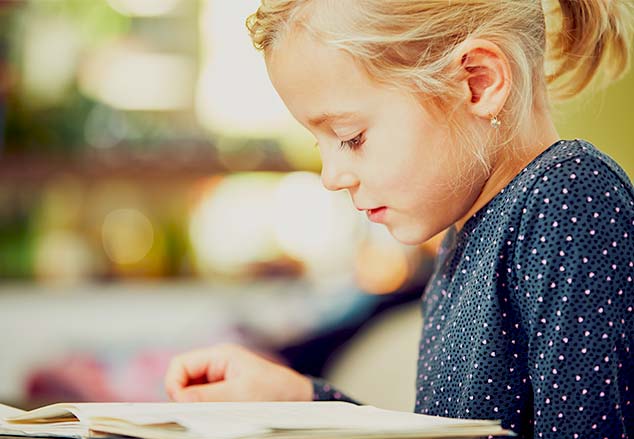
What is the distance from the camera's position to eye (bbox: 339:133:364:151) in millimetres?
927

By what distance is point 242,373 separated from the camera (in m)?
1.07

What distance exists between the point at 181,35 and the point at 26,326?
3.18 feet

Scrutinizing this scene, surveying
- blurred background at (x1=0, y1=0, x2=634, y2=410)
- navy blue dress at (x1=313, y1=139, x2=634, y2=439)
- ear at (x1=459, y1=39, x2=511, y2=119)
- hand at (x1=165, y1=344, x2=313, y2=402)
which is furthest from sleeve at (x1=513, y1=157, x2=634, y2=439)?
blurred background at (x1=0, y1=0, x2=634, y2=410)

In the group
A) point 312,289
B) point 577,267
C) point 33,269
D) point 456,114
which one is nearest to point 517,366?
point 577,267

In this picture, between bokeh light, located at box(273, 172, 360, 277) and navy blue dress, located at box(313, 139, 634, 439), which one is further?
bokeh light, located at box(273, 172, 360, 277)

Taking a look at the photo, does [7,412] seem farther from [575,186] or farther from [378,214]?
[575,186]

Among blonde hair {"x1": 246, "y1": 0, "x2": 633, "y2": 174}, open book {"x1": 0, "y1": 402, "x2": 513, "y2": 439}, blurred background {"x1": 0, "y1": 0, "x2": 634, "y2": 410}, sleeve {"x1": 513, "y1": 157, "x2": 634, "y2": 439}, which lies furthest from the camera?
blurred background {"x1": 0, "y1": 0, "x2": 634, "y2": 410}

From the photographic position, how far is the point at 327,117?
3.01 feet

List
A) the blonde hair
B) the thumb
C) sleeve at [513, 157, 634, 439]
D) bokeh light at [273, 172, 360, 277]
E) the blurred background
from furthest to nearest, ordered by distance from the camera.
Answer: bokeh light at [273, 172, 360, 277], the blurred background, the thumb, the blonde hair, sleeve at [513, 157, 634, 439]

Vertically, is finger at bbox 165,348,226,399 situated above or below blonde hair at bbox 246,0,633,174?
below

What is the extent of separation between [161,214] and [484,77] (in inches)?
87.0

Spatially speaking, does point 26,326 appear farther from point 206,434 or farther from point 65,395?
point 206,434

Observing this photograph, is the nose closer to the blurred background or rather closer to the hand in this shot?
the hand

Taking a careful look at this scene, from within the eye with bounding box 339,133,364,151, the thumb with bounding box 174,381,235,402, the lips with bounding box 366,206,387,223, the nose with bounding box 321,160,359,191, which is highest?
the eye with bounding box 339,133,364,151
